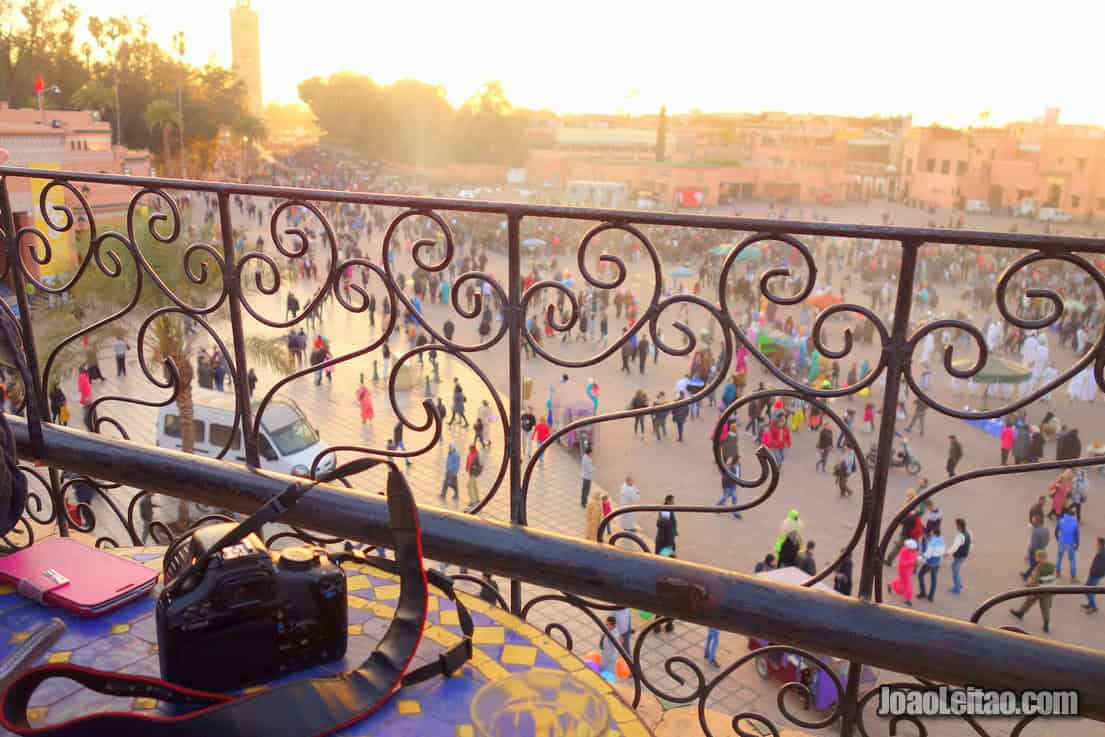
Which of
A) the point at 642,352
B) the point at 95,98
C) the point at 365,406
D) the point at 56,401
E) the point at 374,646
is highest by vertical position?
the point at 95,98

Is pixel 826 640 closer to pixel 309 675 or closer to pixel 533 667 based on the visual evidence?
pixel 533 667

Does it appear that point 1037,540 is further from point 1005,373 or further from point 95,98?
point 95,98

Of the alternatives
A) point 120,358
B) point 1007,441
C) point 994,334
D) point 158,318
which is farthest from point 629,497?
point 994,334

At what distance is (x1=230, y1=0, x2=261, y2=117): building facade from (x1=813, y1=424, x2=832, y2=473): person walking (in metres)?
108

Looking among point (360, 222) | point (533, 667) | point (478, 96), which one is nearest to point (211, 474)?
point (533, 667)

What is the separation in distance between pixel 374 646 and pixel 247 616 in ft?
0.87

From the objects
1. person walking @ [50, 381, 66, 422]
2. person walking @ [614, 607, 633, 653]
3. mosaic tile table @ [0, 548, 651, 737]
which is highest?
mosaic tile table @ [0, 548, 651, 737]

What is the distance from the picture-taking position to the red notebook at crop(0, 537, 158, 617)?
1.58m

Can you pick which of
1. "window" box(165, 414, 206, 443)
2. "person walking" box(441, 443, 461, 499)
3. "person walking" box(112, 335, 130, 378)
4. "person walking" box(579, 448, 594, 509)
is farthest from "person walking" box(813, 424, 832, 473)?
"person walking" box(112, 335, 130, 378)

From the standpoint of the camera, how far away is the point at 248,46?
4377 inches

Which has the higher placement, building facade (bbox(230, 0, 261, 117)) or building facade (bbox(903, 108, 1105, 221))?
building facade (bbox(230, 0, 261, 117))

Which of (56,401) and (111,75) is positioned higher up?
(111,75)

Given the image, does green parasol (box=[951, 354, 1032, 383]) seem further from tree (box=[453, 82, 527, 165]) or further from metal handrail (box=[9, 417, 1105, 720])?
tree (box=[453, 82, 527, 165])

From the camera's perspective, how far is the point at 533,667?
147 centimetres
